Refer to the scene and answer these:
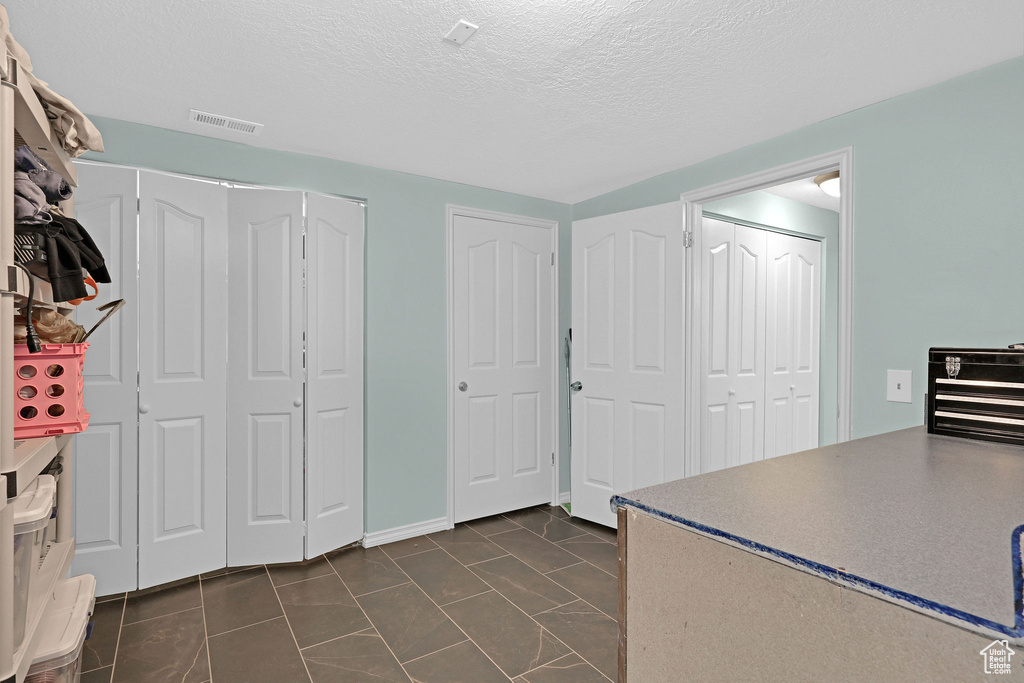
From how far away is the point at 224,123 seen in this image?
2592 mm

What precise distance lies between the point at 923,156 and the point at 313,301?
298 centimetres

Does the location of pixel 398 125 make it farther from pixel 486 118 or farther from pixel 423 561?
pixel 423 561

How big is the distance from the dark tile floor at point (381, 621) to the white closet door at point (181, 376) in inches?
9.3

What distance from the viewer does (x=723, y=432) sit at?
137 inches

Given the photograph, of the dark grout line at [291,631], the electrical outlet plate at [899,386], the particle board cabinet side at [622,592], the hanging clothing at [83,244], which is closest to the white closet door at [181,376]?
the dark grout line at [291,631]

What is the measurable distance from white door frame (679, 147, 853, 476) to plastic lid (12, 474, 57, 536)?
2860mm

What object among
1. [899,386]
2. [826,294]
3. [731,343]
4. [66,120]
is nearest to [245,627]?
[66,120]

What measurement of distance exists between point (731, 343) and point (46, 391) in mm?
3400

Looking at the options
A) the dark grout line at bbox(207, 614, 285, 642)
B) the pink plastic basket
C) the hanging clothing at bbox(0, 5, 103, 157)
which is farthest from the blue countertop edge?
the dark grout line at bbox(207, 614, 285, 642)

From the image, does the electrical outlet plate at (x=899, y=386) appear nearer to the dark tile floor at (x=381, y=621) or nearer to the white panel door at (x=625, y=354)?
the white panel door at (x=625, y=354)

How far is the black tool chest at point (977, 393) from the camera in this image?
137 centimetres

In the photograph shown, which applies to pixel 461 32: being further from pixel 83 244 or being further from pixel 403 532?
pixel 403 532

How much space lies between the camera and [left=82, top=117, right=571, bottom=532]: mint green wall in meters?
3.28

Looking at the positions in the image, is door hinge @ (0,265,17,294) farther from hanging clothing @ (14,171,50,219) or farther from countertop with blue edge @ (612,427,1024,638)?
countertop with blue edge @ (612,427,1024,638)
